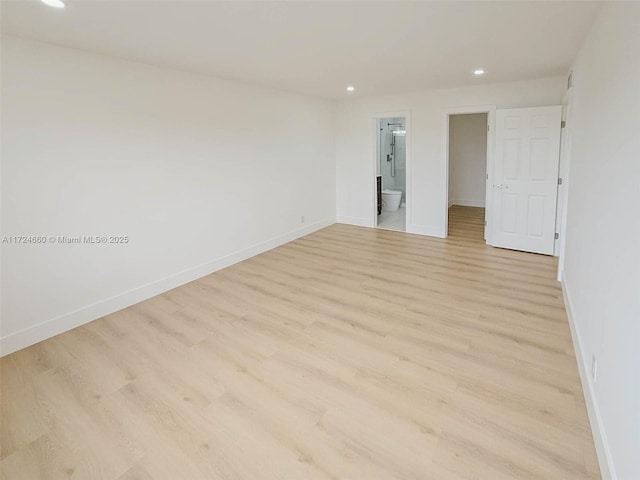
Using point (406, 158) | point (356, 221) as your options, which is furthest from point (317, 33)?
point (356, 221)

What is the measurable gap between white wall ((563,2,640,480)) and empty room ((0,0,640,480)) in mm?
22

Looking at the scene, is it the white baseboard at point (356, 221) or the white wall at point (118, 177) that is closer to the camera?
the white wall at point (118, 177)

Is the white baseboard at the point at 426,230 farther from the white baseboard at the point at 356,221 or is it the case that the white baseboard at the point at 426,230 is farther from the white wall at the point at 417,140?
the white baseboard at the point at 356,221

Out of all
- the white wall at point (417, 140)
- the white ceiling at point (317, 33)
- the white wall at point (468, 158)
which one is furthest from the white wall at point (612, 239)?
the white wall at point (468, 158)

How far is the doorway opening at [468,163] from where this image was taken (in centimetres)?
809

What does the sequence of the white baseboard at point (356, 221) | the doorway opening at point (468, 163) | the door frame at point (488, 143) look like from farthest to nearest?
the doorway opening at point (468, 163) < the white baseboard at point (356, 221) < the door frame at point (488, 143)

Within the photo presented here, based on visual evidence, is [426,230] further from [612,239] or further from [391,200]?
[612,239]

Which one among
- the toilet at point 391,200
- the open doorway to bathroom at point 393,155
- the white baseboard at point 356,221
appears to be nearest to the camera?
the white baseboard at point 356,221

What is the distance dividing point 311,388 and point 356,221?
16.0ft

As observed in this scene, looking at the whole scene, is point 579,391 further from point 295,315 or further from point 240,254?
point 240,254

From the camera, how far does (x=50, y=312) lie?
3.16 metres

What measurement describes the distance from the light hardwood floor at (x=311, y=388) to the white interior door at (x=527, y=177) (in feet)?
3.65

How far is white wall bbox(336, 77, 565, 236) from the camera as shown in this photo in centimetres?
505

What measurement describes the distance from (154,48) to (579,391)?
413cm
